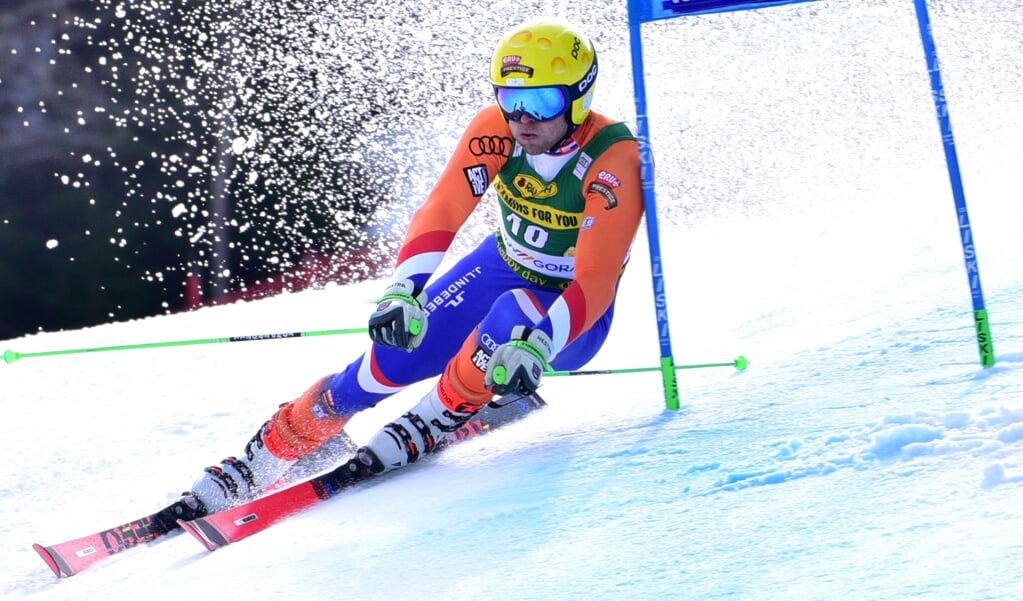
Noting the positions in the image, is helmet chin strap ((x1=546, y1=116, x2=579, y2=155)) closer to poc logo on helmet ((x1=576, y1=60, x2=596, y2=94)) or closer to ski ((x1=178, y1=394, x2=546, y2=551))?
poc logo on helmet ((x1=576, y1=60, x2=596, y2=94))

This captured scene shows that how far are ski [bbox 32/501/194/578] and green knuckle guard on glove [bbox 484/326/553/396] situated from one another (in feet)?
3.72

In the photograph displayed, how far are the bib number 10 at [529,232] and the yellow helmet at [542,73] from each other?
374 mm

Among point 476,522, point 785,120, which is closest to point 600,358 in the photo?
point 476,522

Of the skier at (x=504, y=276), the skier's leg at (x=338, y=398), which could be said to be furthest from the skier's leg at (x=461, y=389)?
the skier's leg at (x=338, y=398)

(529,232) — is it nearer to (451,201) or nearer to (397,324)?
(451,201)

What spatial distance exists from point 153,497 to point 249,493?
64 cm

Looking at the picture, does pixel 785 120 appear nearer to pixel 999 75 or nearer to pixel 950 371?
pixel 999 75

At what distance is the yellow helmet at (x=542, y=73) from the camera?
10.5 ft

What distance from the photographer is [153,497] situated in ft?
13.0

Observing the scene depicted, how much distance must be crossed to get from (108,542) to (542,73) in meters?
1.86

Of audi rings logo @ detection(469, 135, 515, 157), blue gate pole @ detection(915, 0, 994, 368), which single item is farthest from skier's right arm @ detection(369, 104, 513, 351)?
blue gate pole @ detection(915, 0, 994, 368)

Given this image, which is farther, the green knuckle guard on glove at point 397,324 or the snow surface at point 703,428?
the green knuckle guard on glove at point 397,324

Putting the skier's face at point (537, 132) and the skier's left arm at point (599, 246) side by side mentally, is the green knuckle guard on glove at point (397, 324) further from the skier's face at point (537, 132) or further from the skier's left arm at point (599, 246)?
the skier's face at point (537, 132)

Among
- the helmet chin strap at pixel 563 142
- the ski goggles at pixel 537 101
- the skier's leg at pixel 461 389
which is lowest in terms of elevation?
the skier's leg at pixel 461 389
